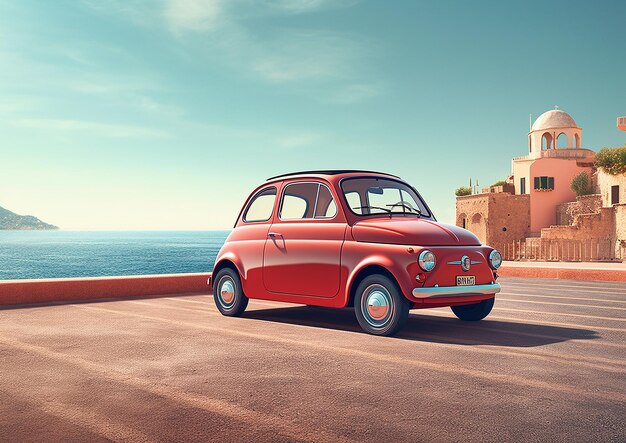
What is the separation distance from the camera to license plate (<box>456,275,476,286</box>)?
7301 mm

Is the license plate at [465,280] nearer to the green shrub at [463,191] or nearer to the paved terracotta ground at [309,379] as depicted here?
the paved terracotta ground at [309,379]

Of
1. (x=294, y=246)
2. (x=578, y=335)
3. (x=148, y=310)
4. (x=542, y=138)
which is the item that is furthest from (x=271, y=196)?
(x=542, y=138)

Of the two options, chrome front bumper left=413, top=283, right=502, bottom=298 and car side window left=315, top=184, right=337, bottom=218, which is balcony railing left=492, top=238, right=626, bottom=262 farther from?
car side window left=315, top=184, right=337, bottom=218

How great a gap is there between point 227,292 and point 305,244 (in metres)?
1.81

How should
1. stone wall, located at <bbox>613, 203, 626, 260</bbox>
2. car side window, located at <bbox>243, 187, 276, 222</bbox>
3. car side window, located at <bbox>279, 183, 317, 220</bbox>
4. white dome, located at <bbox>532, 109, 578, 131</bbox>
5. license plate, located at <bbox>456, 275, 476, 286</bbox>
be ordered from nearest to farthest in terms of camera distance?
1. license plate, located at <bbox>456, 275, 476, 286</bbox>
2. car side window, located at <bbox>279, 183, 317, 220</bbox>
3. car side window, located at <bbox>243, 187, 276, 222</bbox>
4. stone wall, located at <bbox>613, 203, 626, 260</bbox>
5. white dome, located at <bbox>532, 109, 578, 131</bbox>

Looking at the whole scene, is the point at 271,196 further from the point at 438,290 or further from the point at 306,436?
the point at 306,436

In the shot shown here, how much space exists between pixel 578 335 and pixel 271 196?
4372 mm

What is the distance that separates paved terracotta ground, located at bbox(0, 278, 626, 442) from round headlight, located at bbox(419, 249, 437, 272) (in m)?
0.81

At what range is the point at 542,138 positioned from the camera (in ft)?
213

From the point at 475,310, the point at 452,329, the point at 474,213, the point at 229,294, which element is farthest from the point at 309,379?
the point at 474,213

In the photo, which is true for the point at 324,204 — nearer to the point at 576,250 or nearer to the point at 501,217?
the point at 576,250

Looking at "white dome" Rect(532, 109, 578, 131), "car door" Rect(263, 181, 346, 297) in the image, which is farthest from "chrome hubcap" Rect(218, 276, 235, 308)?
"white dome" Rect(532, 109, 578, 131)

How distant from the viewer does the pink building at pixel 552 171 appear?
6122 centimetres

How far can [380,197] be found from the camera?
8.40m
